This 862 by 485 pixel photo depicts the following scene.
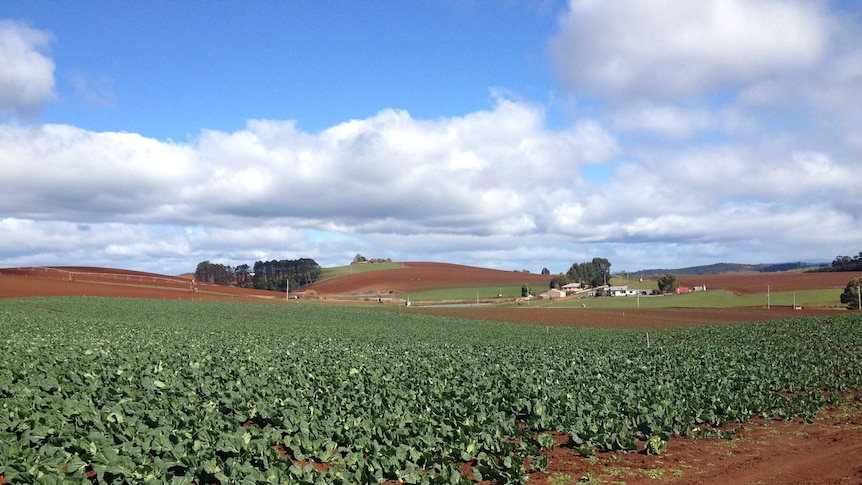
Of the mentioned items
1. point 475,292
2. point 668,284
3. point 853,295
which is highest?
point 668,284

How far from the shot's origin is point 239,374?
56.6 feet

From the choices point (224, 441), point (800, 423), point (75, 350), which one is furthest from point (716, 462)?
point (75, 350)

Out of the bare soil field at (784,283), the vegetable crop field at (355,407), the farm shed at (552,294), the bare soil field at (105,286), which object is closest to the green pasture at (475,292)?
the farm shed at (552,294)

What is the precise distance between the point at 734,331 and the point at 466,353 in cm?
2679

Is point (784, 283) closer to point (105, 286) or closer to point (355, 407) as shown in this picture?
point (105, 286)

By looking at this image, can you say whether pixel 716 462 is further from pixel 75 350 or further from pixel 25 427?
pixel 75 350

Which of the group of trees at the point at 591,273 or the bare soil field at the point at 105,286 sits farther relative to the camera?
the group of trees at the point at 591,273

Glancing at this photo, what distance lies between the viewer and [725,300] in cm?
10800

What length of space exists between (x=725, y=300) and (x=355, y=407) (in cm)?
10899

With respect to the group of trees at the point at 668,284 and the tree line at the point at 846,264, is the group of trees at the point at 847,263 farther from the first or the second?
the group of trees at the point at 668,284

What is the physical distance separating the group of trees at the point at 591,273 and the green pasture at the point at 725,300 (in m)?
54.6

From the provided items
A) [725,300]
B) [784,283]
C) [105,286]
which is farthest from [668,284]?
[105,286]

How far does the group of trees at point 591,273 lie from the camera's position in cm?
17725

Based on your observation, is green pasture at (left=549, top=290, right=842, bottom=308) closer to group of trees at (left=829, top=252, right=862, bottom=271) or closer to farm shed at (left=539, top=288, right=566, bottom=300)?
farm shed at (left=539, top=288, right=566, bottom=300)
